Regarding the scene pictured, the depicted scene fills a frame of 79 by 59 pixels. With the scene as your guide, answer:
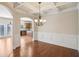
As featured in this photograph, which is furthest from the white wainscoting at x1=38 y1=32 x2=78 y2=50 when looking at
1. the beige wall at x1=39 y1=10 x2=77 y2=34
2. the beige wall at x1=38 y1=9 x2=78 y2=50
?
the beige wall at x1=39 y1=10 x2=77 y2=34

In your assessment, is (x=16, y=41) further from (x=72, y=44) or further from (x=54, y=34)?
(x=72, y=44)

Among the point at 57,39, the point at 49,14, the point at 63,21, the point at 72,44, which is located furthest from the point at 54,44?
the point at 49,14

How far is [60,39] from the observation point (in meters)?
5.52

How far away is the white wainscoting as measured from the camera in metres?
4.88

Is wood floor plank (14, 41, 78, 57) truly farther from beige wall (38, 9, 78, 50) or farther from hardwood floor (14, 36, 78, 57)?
beige wall (38, 9, 78, 50)

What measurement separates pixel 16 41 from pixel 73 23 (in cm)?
338

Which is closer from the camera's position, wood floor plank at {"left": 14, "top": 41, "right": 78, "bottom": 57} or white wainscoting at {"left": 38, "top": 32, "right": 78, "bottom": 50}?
wood floor plank at {"left": 14, "top": 41, "right": 78, "bottom": 57}

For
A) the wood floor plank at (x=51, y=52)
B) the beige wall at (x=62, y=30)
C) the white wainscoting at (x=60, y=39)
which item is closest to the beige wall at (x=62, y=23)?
the beige wall at (x=62, y=30)

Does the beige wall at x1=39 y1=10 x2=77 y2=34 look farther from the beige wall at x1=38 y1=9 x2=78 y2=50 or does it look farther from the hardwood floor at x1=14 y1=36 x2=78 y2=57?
the hardwood floor at x1=14 y1=36 x2=78 y2=57

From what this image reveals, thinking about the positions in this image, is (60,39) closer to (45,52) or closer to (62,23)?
(62,23)

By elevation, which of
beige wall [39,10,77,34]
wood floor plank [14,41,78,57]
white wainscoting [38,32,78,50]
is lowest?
wood floor plank [14,41,78,57]

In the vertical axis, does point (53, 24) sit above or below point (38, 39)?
above

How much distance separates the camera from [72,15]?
4879mm

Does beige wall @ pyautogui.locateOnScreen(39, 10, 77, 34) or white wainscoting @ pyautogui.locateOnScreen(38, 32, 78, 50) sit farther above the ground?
beige wall @ pyautogui.locateOnScreen(39, 10, 77, 34)
